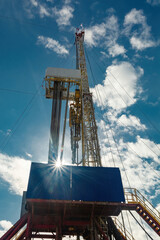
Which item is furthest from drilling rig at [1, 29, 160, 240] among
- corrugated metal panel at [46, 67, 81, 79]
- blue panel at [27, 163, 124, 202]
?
corrugated metal panel at [46, 67, 81, 79]

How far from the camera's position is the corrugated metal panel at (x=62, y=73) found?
27.0m

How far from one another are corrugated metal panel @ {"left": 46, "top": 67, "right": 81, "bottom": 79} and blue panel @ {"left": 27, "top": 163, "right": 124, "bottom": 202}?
14.0m

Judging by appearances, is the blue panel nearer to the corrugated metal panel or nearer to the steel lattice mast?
the steel lattice mast

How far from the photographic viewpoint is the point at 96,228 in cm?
1798

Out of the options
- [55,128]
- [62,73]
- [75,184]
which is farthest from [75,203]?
[62,73]

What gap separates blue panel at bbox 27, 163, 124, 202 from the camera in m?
16.8

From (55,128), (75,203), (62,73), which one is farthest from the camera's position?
(62,73)

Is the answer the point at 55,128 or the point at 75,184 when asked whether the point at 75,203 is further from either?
the point at 55,128

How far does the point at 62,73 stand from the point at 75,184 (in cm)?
1635

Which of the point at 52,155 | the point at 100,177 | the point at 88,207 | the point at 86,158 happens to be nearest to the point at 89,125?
the point at 86,158

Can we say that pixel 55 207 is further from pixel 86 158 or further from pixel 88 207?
pixel 86 158

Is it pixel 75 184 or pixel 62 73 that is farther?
pixel 62 73

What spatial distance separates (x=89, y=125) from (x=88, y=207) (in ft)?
44.1

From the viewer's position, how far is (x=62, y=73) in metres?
27.2
